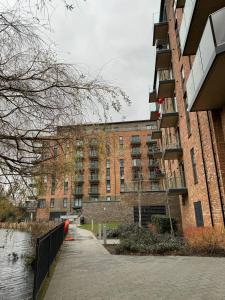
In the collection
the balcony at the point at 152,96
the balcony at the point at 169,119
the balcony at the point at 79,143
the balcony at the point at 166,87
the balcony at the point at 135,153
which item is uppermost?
the balcony at the point at 135,153

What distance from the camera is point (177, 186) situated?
19734mm

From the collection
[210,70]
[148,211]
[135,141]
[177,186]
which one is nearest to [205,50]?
[210,70]

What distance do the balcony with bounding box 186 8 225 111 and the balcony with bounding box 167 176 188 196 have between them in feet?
27.2

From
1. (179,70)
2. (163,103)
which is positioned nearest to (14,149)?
(179,70)

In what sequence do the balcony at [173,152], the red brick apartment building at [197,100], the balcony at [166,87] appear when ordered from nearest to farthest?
the red brick apartment building at [197,100] → the balcony at [173,152] → the balcony at [166,87]

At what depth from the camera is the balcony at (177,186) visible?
18.7 metres

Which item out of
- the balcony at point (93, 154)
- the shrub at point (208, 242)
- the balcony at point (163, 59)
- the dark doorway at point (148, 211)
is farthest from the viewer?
the dark doorway at point (148, 211)

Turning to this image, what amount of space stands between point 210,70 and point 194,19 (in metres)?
3.75

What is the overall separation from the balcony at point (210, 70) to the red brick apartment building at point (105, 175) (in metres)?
3.39

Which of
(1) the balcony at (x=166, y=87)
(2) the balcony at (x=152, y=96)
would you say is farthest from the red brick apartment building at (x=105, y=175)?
(2) the balcony at (x=152, y=96)

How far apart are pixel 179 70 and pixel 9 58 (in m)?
15.6

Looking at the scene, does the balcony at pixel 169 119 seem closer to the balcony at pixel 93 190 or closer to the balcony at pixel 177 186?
the balcony at pixel 177 186

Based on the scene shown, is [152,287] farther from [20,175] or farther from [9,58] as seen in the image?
[9,58]

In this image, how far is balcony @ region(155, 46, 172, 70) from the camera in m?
21.4
